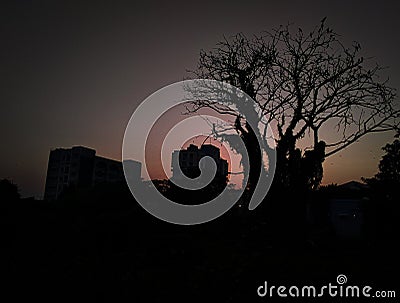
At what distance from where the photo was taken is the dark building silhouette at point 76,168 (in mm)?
77938

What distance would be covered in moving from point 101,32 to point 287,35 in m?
8.58

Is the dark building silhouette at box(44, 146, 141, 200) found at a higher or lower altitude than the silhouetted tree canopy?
higher

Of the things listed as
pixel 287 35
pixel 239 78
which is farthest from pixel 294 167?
pixel 287 35

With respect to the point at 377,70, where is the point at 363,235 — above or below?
below

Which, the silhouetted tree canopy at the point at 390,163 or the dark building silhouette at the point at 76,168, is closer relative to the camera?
the silhouetted tree canopy at the point at 390,163

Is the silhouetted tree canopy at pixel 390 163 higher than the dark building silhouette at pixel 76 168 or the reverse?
the reverse

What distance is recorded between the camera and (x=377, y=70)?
1423 cm

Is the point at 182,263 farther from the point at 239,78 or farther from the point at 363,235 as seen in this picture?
the point at 363,235

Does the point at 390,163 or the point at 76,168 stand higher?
the point at 76,168

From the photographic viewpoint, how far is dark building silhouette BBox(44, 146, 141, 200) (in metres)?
77.9

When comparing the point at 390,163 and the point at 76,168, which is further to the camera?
the point at 76,168

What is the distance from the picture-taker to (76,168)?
78312 mm

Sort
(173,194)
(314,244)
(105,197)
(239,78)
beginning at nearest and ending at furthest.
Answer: (314,244) → (239,78) → (105,197) → (173,194)

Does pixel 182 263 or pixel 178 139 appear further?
pixel 178 139
